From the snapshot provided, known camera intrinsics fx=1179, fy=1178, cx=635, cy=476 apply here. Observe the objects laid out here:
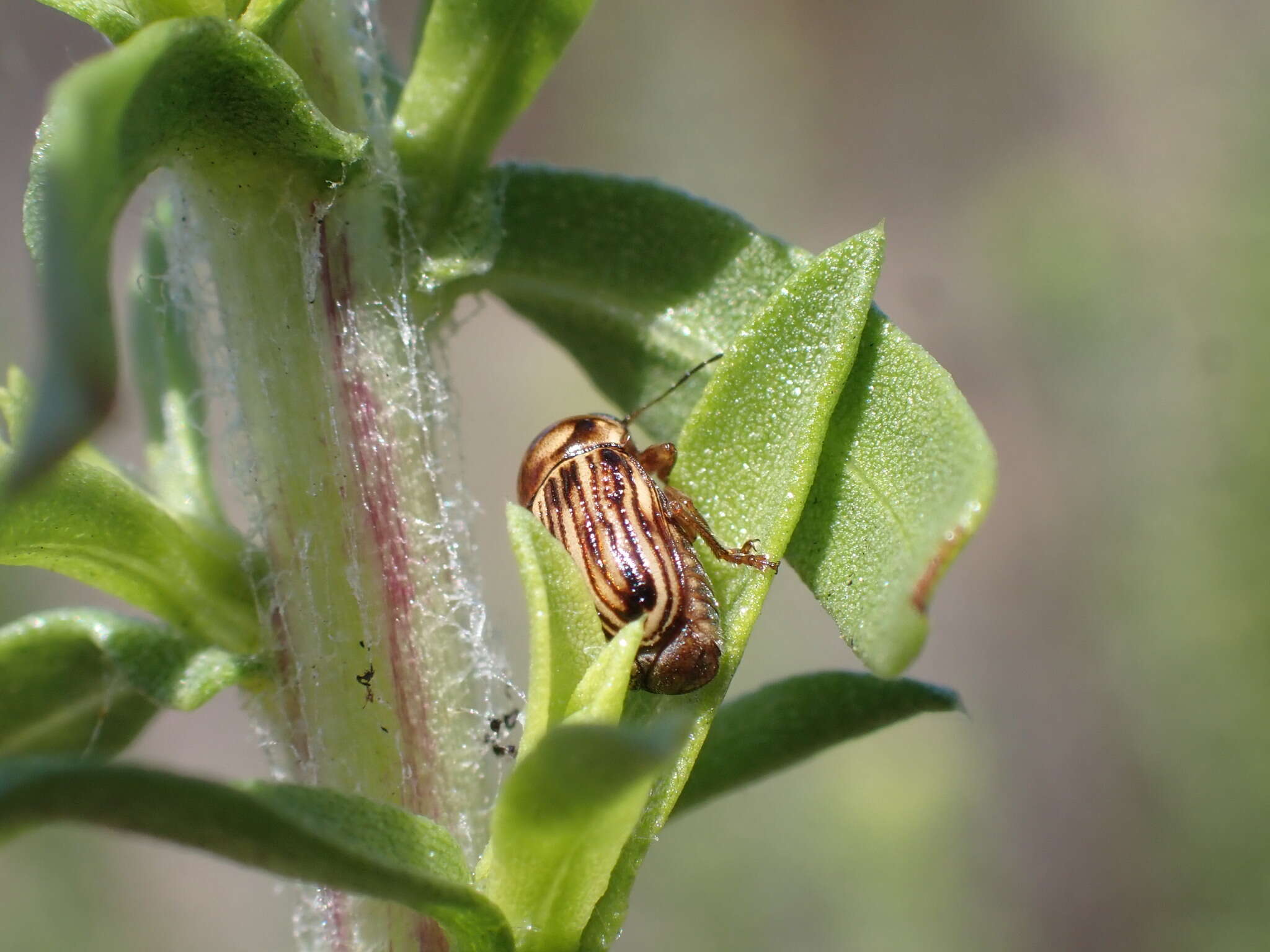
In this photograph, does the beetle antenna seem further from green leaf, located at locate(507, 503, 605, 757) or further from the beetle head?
green leaf, located at locate(507, 503, 605, 757)

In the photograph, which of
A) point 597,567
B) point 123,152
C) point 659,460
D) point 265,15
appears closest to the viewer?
point 123,152

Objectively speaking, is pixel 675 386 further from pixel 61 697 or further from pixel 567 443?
pixel 61 697

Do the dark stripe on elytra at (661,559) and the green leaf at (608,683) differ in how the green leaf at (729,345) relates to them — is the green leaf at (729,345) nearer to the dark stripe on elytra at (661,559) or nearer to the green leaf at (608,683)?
the dark stripe on elytra at (661,559)

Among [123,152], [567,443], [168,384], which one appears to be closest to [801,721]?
[567,443]

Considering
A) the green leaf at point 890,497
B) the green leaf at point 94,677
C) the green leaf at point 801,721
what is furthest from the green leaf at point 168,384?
the green leaf at point 890,497

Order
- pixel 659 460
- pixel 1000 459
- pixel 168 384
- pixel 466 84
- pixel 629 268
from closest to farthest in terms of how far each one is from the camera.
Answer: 1. pixel 466 84
2. pixel 629 268
3. pixel 168 384
4. pixel 659 460
5. pixel 1000 459

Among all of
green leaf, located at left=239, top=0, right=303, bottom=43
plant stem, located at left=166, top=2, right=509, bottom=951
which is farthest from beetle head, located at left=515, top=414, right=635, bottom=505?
green leaf, located at left=239, top=0, right=303, bottom=43

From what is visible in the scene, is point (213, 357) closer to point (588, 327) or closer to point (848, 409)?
point (588, 327)
